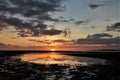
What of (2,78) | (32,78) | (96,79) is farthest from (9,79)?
(96,79)

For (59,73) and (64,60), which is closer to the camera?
(59,73)

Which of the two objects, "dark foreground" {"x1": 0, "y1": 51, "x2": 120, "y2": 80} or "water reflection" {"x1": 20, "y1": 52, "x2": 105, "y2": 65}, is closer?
"dark foreground" {"x1": 0, "y1": 51, "x2": 120, "y2": 80}

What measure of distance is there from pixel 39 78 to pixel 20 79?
1872 mm

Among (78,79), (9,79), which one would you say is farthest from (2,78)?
(78,79)

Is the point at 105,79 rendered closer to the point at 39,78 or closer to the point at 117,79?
the point at 117,79

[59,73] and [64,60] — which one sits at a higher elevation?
[64,60]

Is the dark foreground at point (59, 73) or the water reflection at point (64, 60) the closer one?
the dark foreground at point (59, 73)

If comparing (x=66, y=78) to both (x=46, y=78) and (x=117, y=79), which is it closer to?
(x=46, y=78)

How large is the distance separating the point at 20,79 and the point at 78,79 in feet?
18.4

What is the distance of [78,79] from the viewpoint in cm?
2284

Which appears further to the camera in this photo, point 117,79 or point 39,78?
point 39,78

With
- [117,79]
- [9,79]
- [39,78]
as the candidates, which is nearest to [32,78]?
[39,78]

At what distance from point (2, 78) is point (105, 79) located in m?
9.95

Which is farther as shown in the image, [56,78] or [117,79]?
[56,78]
